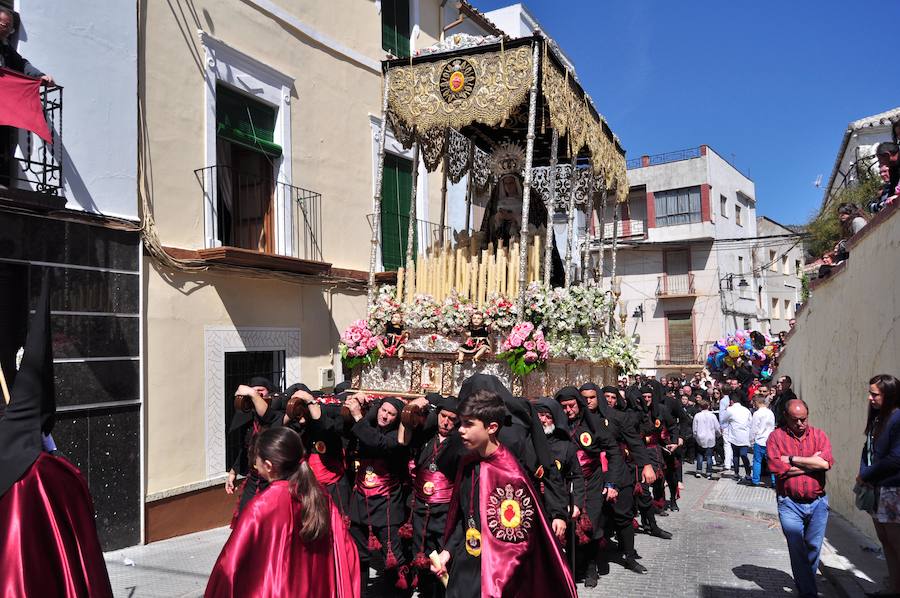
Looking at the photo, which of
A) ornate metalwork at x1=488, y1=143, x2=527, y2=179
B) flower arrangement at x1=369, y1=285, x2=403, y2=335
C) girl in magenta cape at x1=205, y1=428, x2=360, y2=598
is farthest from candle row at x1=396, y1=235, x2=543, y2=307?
girl in magenta cape at x1=205, y1=428, x2=360, y2=598

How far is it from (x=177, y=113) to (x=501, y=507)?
25.9ft

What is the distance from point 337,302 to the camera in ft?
40.6

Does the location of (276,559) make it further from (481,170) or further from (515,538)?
(481,170)

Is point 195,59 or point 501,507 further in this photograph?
point 195,59

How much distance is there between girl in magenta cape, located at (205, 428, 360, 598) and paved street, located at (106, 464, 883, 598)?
150 inches

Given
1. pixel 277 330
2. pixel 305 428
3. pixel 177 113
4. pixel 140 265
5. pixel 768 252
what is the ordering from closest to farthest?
pixel 305 428 < pixel 140 265 < pixel 177 113 < pixel 277 330 < pixel 768 252

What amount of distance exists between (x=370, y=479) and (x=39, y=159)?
5208mm

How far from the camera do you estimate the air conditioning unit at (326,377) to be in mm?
11891

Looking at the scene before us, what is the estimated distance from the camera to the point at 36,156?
7.69 metres

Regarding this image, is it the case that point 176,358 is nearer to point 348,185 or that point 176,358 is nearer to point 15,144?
point 15,144

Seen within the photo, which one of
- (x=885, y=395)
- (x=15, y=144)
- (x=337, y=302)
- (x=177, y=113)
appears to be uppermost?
(x=177, y=113)

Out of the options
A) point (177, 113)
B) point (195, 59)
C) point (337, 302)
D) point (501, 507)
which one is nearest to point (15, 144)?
point (177, 113)

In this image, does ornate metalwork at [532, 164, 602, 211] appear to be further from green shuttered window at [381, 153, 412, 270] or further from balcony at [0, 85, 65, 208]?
balcony at [0, 85, 65, 208]

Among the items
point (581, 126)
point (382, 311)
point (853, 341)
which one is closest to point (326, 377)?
point (382, 311)
